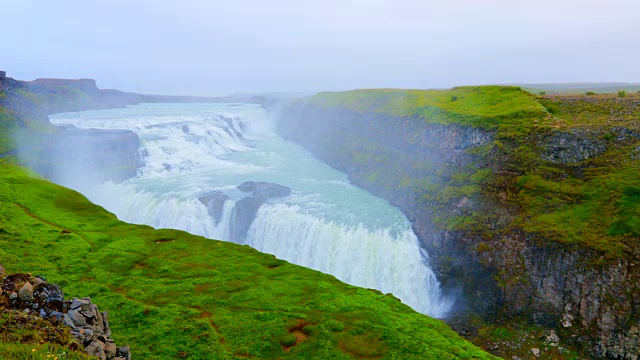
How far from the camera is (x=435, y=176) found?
45.1m

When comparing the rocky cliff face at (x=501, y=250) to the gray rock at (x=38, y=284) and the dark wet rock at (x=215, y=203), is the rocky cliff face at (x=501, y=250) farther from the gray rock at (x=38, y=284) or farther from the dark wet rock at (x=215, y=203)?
the gray rock at (x=38, y=284)

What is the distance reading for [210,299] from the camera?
687 inches

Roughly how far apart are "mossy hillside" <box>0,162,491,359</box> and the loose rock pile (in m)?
2.95

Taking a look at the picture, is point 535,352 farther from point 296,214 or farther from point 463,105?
point 463,105

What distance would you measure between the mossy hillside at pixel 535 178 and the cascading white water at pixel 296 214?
5617mm

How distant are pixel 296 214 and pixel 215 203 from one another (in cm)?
991

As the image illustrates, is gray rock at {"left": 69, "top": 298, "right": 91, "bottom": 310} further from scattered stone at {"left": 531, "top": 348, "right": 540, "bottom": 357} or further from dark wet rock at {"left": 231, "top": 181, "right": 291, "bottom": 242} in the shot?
dark wet rock at {"left": 231, "top": 181, "right": 291, "bottom": 242}

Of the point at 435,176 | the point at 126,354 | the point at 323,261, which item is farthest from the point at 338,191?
the point at 126,354

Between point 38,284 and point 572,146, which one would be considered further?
point 572,146

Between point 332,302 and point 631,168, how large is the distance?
28537 mm

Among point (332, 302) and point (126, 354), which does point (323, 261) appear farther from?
point (126, 354)

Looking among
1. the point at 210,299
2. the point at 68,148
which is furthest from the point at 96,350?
the point at 68,148

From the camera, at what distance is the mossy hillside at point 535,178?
28.5 meters

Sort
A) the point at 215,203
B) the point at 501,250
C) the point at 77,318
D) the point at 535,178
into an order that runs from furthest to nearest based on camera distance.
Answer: the point at 215,203, the point at 535,178, the point at 501,250, the point at 77,318
